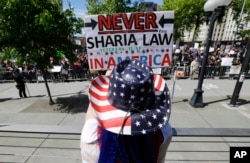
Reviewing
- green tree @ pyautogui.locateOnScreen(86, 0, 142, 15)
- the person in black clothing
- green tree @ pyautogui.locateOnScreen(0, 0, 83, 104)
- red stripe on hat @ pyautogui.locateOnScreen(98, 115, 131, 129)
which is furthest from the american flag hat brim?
green tree @ pyautogui.locateOnScreen(86, 0, 142, 15)

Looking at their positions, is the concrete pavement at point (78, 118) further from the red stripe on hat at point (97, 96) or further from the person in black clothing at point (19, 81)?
the red stripe on hat at point (97, 96)

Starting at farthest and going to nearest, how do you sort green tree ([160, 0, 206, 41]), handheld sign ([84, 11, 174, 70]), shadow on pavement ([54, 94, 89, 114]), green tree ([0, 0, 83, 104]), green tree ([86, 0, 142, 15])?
green tree ([160, 0, 206, 41]), green tree ([86, 0, 142, 15]), shadow on pavement ([54, 94, 89, 114]), green tree ([0, 0, 83, 104]), handheld sign ([84, 11, 174, 70])

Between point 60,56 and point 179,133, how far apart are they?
845 centimetres

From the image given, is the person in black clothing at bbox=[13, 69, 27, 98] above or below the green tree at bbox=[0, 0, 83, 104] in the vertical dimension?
below

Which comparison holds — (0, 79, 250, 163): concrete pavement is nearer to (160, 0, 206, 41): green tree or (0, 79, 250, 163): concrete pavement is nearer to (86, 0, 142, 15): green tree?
(86, 0, 142, 15): green tree

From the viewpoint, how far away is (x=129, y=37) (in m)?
4.86

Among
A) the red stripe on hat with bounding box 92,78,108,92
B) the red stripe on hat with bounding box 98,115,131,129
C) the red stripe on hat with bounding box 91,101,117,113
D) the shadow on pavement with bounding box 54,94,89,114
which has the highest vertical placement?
the red stripe on hat with bounding box 92,78,108,92

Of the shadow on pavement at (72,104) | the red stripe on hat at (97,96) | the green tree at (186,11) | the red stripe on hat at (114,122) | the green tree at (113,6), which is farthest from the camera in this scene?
the green tree at (186,11)

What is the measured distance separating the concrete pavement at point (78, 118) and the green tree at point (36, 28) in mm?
2020

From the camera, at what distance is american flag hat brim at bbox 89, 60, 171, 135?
4.37 feet

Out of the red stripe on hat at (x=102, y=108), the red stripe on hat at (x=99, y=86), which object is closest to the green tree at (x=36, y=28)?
the red stripe on hat at (x=99, y=86)

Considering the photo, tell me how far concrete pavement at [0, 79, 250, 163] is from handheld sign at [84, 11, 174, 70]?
6.18 feet

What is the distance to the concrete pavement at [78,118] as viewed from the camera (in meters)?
4.89

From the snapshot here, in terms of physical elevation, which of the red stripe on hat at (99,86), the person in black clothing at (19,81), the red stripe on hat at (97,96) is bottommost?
the person in black clothing at (19,81)
